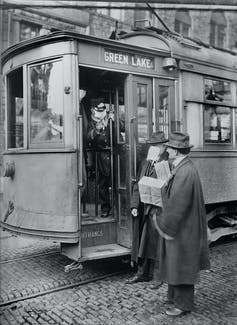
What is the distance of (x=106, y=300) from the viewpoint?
4500 millimetres

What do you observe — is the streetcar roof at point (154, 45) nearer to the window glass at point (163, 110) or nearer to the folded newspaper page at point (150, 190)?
the window glass at point (163, 110)

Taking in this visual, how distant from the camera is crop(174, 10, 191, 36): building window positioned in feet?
65.3

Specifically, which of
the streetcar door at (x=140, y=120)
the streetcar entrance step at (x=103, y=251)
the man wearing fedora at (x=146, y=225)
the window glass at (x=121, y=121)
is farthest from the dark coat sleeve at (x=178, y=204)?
the window glass at (x=121, y=121)

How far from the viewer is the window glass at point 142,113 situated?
5.45 m

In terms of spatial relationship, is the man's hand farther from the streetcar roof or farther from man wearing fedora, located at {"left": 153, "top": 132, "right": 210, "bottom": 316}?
the streetcar roof

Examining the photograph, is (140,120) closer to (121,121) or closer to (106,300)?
(121,121)

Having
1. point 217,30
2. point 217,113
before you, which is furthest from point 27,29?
point 217,30

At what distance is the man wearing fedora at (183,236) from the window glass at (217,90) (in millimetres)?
2605

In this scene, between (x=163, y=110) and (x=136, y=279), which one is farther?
(x=163, y=110)

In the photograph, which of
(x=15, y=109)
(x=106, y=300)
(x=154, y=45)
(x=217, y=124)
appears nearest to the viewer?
(x=106, y=300)

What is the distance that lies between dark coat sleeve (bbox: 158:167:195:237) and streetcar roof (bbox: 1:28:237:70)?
7.03ft

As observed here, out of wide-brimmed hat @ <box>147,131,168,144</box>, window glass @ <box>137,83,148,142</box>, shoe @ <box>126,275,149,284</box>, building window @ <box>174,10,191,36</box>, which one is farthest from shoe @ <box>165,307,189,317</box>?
building window @ <box>174,10,191,36</box>

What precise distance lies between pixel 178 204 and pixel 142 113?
189 cm

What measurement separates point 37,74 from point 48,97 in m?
0.37
